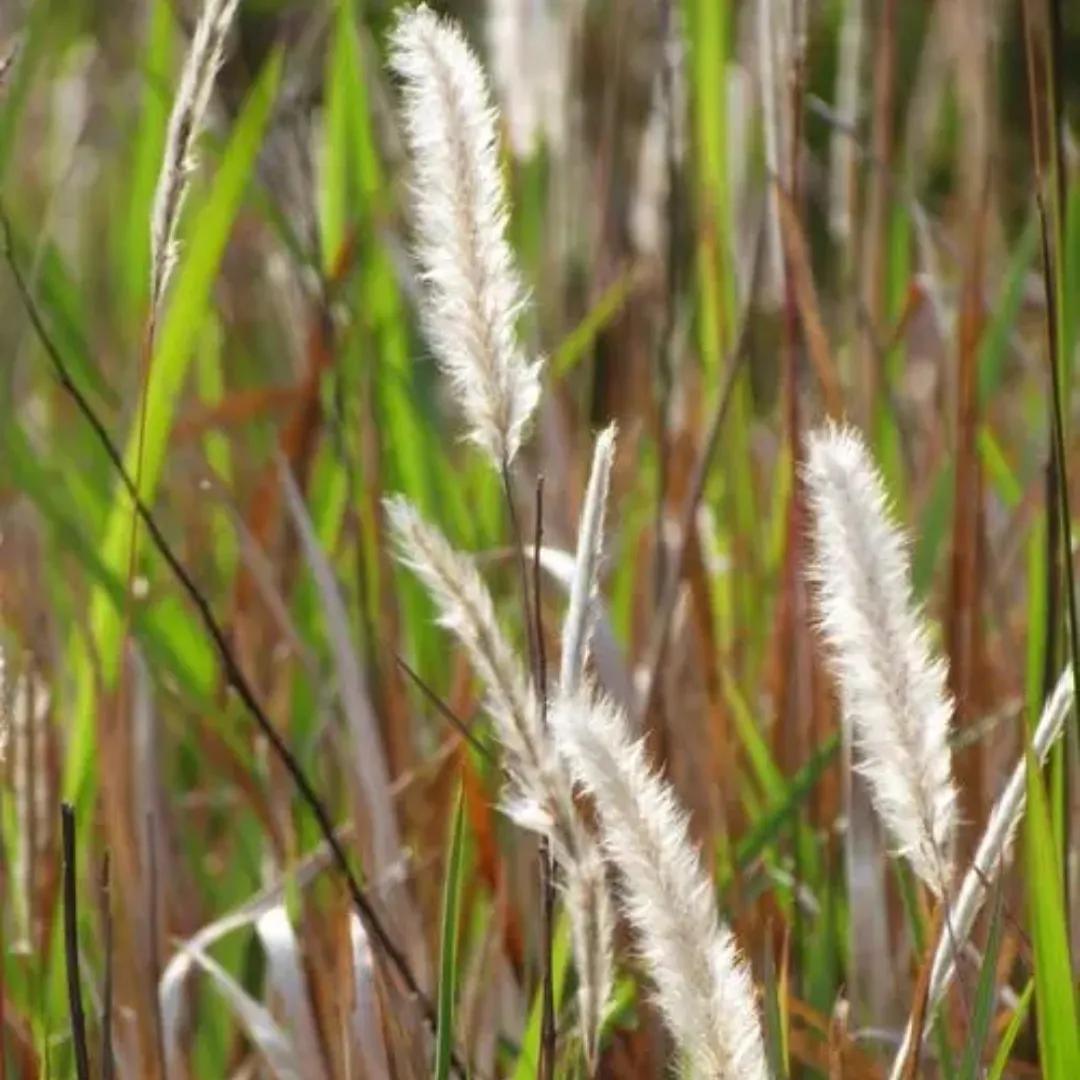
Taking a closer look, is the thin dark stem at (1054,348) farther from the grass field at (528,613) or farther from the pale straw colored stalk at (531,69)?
the pale straw colored stalk at (531,69)

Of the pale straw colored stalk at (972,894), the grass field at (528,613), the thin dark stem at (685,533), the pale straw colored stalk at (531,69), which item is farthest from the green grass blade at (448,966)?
the pale straw colored stalk at (531,69)

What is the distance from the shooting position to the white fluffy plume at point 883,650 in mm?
459

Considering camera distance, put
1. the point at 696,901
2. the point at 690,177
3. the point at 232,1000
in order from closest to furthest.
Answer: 1. the point at 696,901
2. the point at 232,1000
3. the point at 690,177

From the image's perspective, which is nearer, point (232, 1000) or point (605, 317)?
point (232, 1000)

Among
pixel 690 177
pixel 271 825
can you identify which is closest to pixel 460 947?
pixel 271 825

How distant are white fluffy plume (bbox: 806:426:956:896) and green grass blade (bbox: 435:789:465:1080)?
0.13 metres

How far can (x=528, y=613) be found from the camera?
0.55 m

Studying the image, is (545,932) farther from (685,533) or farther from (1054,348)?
(685,533)

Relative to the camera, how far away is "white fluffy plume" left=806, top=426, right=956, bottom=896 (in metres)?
0.46

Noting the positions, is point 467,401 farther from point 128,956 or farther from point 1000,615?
point 1000,615

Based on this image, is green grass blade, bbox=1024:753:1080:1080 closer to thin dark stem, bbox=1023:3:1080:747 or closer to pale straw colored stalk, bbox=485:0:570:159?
thin dark stem, bbox=1023:3:1080:747

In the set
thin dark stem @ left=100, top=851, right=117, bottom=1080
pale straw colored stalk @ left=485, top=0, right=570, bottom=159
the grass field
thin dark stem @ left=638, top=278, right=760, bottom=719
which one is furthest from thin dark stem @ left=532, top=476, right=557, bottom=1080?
pale straw colored stalk @ left=485, top=0, right=570, bottom=159

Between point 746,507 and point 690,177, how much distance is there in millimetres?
525

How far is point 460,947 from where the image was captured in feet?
3.12
